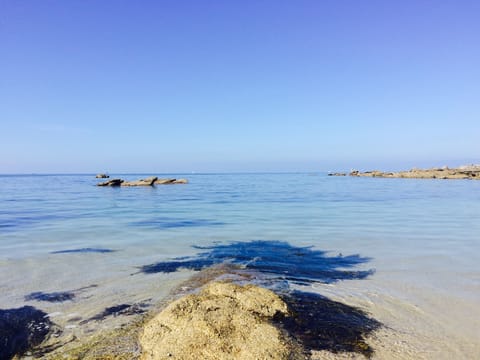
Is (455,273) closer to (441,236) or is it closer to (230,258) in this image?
(441,236)

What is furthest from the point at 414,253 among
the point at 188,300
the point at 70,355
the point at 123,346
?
the point at 70,355

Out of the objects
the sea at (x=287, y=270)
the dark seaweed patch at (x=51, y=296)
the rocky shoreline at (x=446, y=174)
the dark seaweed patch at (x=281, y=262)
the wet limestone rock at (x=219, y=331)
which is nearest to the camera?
the wet limestone rock at (x=219, y=331)

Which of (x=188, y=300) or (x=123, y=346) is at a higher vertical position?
(x=188, y=300)

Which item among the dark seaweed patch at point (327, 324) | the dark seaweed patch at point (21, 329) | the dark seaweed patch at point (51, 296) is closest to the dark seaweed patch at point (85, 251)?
the dark seaweed patch at point (51, 296)

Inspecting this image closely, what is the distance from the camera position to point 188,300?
4770 millimetres

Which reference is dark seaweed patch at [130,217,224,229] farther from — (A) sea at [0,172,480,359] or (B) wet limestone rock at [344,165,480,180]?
(B) wet limestone rock at [344,165,480,180]


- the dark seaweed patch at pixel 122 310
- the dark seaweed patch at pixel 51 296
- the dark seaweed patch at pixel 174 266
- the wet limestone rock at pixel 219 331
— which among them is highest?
the wet limestone rock at pixel 219 331

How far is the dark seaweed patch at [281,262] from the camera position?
24.0 feet

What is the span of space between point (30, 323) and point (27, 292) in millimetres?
1815

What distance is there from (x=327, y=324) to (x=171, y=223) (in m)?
12.0

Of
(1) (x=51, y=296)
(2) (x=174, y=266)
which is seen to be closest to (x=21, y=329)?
(1) (x=51, y=296)

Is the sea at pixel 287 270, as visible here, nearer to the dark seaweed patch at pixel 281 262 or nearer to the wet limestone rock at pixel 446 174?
the dark seaweed patch at pixel 281 262

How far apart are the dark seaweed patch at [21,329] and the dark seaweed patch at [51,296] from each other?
0.44 meters

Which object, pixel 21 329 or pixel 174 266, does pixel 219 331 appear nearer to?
pixel 21 329
